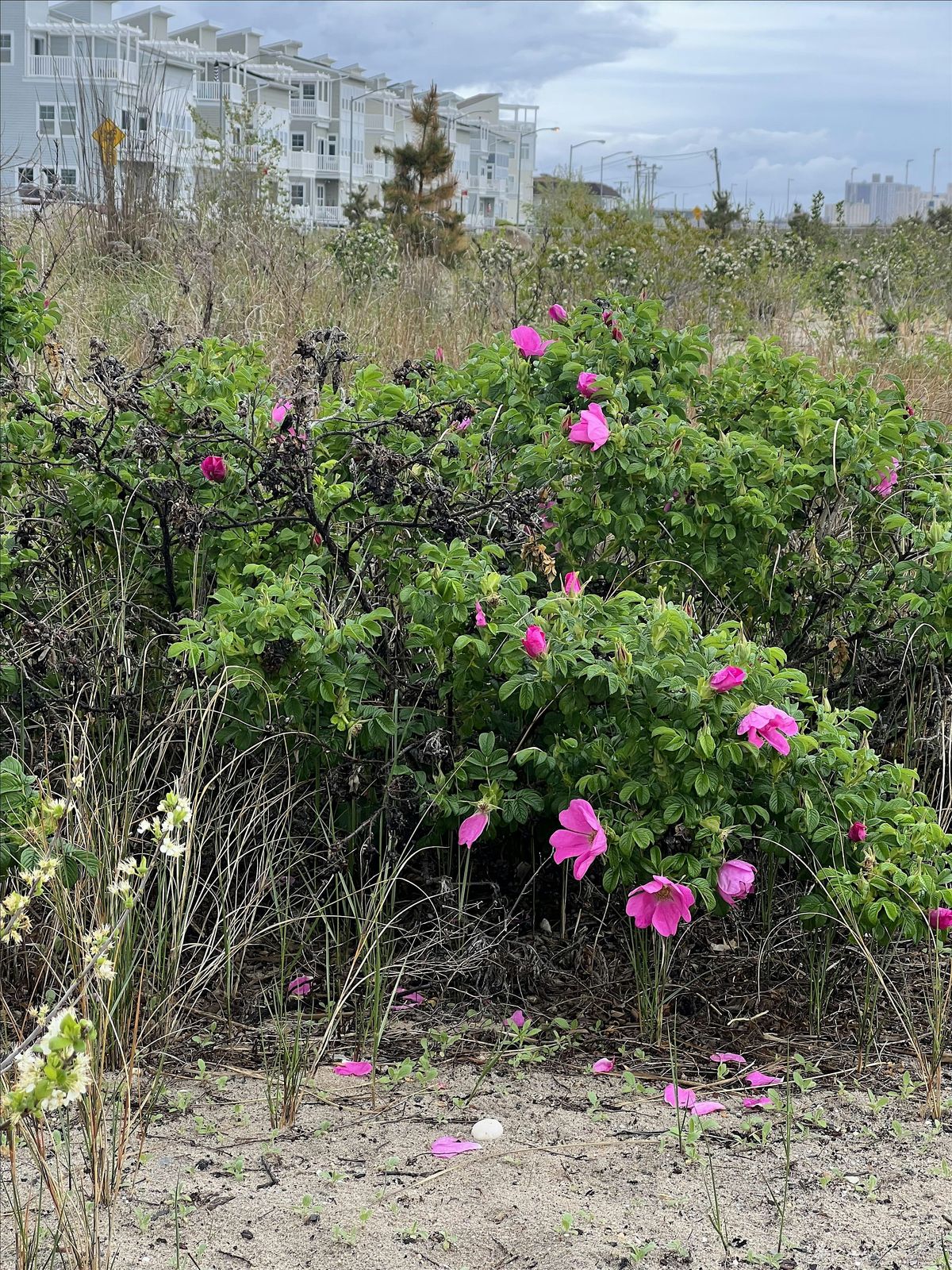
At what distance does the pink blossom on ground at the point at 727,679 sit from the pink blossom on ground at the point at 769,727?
62 mm

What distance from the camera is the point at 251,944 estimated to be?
2451 millimetres

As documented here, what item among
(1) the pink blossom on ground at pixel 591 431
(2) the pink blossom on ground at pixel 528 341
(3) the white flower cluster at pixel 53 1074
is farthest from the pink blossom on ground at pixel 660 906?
(2) the pink blossom on ground at pixel 528 341

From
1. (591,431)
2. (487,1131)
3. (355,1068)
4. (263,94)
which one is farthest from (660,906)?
(263,94)

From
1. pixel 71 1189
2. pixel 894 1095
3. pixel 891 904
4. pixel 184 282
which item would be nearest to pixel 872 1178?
pixel 894 1095

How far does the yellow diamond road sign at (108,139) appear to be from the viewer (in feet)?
Answer: 28.4

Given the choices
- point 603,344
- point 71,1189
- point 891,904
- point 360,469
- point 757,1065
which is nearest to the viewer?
point 71,1189

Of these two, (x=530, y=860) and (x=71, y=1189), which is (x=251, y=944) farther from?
(x=71, y=1189)

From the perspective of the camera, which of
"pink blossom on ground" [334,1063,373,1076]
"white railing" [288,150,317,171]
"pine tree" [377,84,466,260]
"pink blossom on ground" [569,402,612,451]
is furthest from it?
"white railing" [288,150,317,171]

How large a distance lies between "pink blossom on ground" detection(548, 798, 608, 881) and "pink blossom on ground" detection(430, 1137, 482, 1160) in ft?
1.48

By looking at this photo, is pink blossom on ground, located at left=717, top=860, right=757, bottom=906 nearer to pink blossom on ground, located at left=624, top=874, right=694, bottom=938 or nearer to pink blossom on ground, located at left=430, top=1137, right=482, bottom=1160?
pink blossom on ground, located at left=624, top=874, right=694, bottom=938

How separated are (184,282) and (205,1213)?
3.59 m

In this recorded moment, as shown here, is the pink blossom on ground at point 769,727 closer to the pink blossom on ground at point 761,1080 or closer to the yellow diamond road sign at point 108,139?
A: the pink blossom on ground at point 761,1080

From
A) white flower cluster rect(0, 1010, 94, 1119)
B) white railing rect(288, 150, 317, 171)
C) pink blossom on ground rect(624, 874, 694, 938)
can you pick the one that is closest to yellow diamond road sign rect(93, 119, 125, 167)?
pink blossom on ground rect(624, 874, 694, 938)

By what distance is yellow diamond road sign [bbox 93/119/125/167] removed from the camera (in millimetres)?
8664
